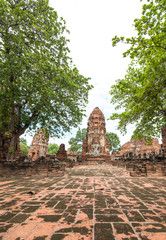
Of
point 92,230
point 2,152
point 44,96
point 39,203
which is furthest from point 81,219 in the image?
point 2,152

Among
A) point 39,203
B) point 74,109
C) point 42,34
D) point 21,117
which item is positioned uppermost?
point 42,34

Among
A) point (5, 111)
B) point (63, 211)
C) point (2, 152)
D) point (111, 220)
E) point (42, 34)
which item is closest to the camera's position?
point (111, 220)

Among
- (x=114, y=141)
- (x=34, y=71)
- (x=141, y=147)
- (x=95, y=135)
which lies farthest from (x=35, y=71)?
(x=114, y=141)

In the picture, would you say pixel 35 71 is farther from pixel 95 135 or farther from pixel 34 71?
pixel 95 135

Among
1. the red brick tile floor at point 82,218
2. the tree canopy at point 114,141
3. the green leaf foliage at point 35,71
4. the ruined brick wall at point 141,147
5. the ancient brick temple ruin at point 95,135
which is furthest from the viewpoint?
the tree canopy at point 114,141

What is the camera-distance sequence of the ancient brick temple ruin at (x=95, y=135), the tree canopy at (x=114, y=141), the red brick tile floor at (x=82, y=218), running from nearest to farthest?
the red brick tile floor at (x=82, y=218)
the ancient brick temple ruin at (x=95, y=135)
the tree canopy at (x=114, y=141)

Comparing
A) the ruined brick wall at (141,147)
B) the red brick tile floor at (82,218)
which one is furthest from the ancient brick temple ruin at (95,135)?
the red brick tile floor at (82,218)

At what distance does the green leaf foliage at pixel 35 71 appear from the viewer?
6.95m

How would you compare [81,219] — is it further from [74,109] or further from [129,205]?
[74,109]

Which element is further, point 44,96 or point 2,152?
point 2,152

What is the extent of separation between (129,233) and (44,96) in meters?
7.66

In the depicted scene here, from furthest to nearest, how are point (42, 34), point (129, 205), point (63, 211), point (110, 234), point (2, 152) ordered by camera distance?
point (2, 152), point (42, 34), point (129, 205), point (63, 211), point (110, 234)

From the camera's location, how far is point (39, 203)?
2695 millimetres

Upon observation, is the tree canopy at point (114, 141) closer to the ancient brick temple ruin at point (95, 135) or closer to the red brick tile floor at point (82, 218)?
the ancient brick temple ruin at point (95, 135)
